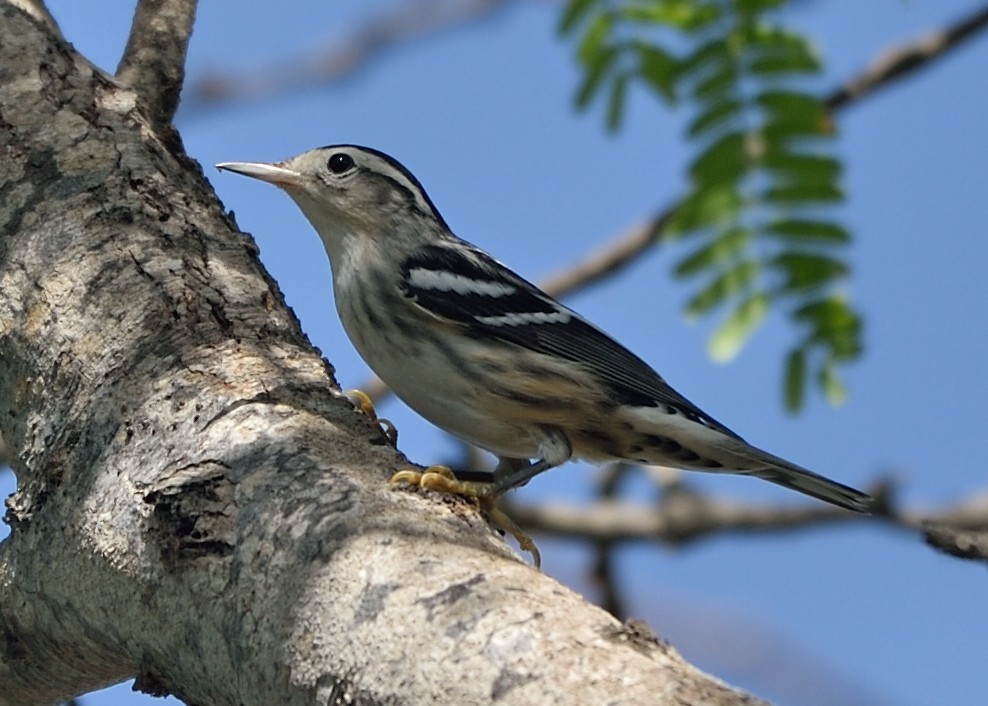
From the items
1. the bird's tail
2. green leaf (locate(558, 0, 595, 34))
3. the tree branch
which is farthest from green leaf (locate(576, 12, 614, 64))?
the bird's tail

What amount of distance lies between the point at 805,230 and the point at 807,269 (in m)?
0.17

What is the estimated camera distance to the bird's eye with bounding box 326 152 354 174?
616 centimetres

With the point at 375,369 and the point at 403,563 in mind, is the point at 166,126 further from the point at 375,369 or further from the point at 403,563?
the point at 403,563

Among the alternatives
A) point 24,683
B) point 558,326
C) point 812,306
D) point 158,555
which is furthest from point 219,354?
point 812,306

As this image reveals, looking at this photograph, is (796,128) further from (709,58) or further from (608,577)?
(608,577)

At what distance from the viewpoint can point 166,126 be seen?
Answer: 467cm

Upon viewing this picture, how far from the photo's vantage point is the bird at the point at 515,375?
5117 mm

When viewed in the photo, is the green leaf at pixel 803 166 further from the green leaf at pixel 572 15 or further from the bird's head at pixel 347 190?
the bird's head at pixel 347 190

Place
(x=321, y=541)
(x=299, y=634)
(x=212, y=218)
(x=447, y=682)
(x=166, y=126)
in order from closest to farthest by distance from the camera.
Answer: (x=447, y=682)
(x=299, y=634)
(x=321, y=541)
(x=212, y=218)
(x=166, y=126)

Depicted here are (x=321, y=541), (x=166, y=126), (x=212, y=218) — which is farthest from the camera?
(x=166, y=126)

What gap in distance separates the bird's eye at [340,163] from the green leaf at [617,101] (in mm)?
1208

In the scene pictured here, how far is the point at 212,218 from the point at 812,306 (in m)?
2.64

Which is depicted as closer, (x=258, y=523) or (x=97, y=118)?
(x=258, y=523)

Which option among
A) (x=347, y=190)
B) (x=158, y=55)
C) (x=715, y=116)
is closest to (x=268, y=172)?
(x=347, y=190)
